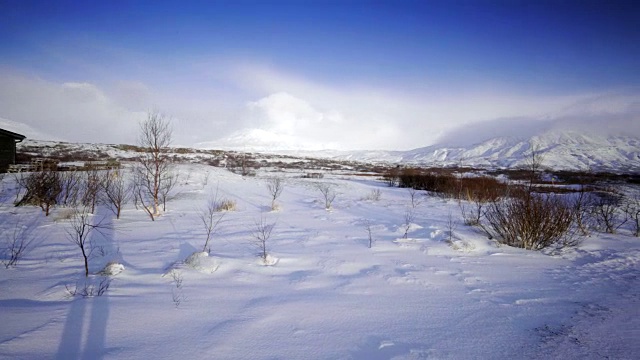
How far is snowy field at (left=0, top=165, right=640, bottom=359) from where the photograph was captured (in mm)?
2617

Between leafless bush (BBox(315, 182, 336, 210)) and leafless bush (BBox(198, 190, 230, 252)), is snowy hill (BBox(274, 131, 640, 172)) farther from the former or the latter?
leafless bush (BBox(198, 190, 230, 252))

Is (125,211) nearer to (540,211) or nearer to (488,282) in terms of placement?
(488,282)

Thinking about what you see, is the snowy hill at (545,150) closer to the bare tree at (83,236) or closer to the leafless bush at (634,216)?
the leafless bush at (634,216)

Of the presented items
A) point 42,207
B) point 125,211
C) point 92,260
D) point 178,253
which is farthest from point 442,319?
point 42,207

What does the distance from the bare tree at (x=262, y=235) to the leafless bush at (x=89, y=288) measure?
7.56 ft

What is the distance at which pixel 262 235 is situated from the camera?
698 centimetres

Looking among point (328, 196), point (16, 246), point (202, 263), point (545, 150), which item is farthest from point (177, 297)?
point (545, 150)

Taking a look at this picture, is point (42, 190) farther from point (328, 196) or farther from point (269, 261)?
point (328, 196)

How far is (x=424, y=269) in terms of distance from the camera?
4.82 meters

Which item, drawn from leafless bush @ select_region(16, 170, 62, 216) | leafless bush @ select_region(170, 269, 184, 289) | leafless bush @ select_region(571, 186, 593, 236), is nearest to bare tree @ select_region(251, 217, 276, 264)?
leafless bush @ select_region(170, 269, 184, 289)

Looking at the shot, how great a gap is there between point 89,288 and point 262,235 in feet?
12.1

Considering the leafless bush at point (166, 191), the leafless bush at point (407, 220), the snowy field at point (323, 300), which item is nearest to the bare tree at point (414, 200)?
the leafless bush at point (407, 220)

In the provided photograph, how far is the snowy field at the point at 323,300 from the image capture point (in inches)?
103

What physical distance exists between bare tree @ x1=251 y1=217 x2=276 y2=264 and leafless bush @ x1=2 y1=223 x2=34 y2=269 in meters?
3.97
